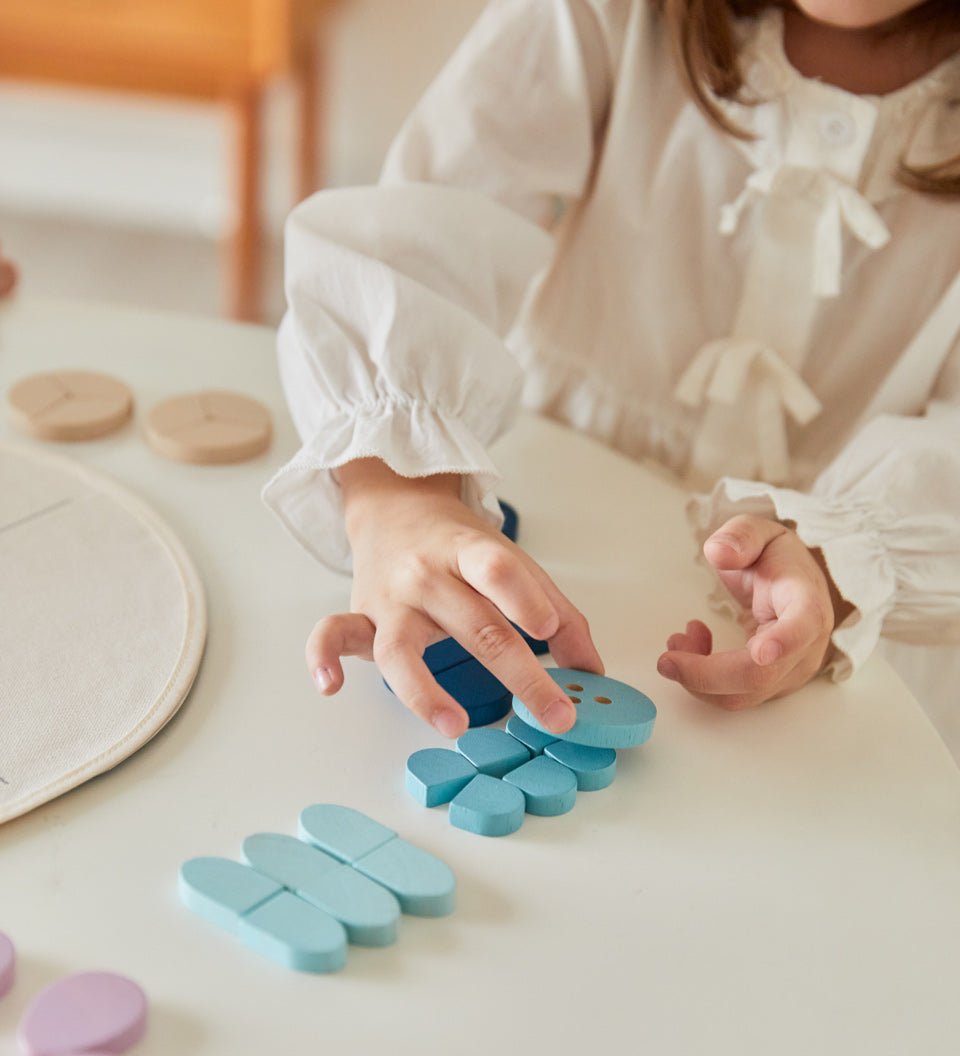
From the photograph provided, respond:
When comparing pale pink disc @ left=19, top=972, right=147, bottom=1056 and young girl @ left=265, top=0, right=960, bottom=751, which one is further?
young girl @ left=265, top=0, right=960, bottom=751

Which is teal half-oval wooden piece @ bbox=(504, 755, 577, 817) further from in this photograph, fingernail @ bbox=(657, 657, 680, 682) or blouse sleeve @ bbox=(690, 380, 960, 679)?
blouse sleeve @ bbox=(690, 380, 960, 679)

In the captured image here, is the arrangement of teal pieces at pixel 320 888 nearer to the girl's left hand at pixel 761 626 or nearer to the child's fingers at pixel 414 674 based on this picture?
the child's fingers at pixel 414 674

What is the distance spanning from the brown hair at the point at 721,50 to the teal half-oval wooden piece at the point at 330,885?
0.57 m

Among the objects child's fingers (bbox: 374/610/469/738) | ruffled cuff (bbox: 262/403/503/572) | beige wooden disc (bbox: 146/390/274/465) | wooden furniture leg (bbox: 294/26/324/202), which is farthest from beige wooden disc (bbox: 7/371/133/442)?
wooden furniture leg (bbox: 294/26/324/202)

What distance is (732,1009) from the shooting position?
37 cm

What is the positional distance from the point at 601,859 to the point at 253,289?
174cm

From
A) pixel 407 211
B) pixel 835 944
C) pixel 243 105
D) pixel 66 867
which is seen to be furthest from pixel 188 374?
pixel 243 105

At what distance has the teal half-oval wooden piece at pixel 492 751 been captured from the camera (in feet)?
1.50

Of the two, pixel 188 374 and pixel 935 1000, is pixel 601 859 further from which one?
pixel 188 374

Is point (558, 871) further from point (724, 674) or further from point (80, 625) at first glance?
point (80, 625)

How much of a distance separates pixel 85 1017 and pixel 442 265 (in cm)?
48

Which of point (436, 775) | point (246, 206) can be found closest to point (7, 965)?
point (436, 775)

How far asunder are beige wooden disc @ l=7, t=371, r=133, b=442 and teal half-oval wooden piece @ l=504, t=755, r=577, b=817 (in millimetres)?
367

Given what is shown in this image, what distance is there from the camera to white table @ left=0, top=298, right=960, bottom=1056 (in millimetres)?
354
